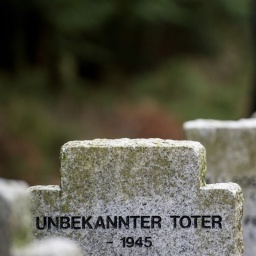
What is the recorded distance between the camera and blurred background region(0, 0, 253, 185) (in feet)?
70.3

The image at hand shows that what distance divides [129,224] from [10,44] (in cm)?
2139

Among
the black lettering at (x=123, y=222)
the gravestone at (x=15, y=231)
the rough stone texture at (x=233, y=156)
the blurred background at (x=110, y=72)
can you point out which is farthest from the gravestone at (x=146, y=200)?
the blurred background at (x=110, y=72)

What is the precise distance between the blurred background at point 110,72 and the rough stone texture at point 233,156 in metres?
9.82

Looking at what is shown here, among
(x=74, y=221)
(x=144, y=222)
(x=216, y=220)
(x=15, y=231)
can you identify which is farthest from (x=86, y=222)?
(x=15, y=231)

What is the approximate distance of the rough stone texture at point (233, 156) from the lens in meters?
8.33

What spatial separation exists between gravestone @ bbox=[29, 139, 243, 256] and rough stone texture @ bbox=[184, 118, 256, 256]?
8.16ft

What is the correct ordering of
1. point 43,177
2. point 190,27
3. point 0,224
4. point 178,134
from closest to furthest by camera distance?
point 0,224 < point 43,177 < point 178,134 < point 190,27

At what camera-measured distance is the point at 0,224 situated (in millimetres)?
4090

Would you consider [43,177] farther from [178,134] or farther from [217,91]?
[217,91]

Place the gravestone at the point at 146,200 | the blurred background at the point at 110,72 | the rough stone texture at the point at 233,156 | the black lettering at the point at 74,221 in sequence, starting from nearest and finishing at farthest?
1. the gravestone at the point at 146,200
2. the black lettering at the point at 74,221
3. the rough stone texture at the point at 233,156
4. the blurred background at the point at 110,72

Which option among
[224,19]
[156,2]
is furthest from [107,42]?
[224,19]

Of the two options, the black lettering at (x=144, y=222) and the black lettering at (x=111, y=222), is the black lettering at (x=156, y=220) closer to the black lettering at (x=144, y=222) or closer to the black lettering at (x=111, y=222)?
the black lettering at (x=144, y=222)

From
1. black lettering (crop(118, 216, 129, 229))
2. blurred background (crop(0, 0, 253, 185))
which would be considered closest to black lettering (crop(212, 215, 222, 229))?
A: black lettering (crop(118, 216, 129, 229))

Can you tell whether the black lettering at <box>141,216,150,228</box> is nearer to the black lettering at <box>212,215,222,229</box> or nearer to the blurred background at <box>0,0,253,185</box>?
the black lettering at <box>212,215,222,229</box>
